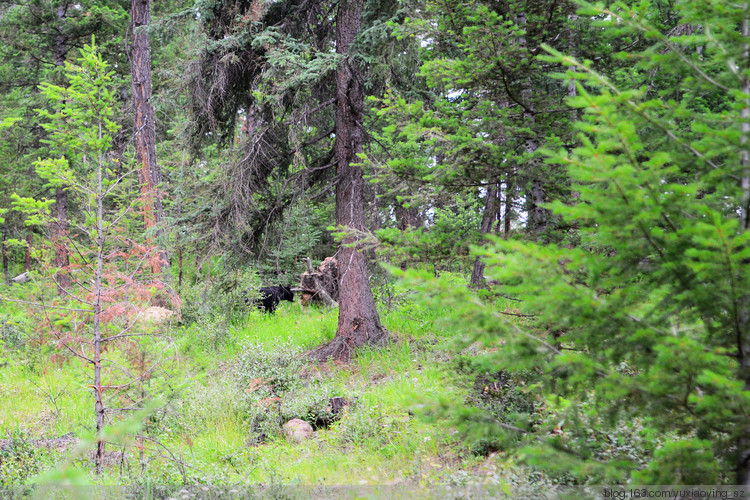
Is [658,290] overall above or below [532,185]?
below

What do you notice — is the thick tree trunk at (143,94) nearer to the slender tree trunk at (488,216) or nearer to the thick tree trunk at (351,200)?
the thick tree trunk at (351,200)

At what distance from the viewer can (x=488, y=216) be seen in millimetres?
7207

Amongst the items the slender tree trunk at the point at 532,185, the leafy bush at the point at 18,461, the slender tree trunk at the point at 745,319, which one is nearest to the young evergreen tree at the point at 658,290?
the slender tree trunk at the point at 745,319

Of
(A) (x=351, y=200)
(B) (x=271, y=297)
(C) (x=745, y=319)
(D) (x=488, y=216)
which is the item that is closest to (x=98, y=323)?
(A) (x=351, y=200)

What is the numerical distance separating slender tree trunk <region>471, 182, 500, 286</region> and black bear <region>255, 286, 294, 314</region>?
5835 millimetres

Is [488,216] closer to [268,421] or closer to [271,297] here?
[268,421]

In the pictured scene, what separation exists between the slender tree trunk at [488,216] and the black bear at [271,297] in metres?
5.84

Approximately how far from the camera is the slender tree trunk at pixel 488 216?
5527mm

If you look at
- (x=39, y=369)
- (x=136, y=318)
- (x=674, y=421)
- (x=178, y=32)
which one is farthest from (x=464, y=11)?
(x=39, y=369)

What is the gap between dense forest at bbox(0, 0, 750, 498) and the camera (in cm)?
235

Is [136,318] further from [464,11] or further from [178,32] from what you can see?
[178,32]

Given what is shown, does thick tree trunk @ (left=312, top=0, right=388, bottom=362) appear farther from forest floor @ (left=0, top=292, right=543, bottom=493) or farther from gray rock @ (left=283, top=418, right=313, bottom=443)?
gray rock @ (left=283, top=418, right=313, bottom=443)

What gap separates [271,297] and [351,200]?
5.93 meters

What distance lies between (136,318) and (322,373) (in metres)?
3.67
